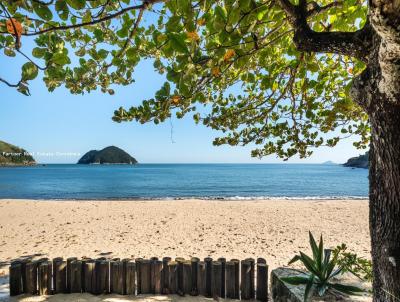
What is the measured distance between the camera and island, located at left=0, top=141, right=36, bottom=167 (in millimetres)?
162625

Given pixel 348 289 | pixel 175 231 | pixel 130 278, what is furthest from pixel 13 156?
pixel 348 289

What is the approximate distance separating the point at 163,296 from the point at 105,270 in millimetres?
1260

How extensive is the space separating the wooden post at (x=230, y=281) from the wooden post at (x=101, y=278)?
2.38 metres

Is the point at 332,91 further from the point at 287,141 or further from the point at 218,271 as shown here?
the point at 218,271

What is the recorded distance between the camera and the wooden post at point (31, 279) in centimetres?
545

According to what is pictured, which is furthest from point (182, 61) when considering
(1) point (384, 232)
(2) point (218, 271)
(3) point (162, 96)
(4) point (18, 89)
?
(2) point (218, 271)

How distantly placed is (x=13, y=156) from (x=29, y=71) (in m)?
205

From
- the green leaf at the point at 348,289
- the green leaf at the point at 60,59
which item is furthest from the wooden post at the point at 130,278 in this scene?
the green leaf at the point at 60,59

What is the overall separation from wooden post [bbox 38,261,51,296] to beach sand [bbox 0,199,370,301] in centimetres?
99

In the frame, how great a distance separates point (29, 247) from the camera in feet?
32.7

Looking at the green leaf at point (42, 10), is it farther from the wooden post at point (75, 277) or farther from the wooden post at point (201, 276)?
the wooden post at point (75, 277)

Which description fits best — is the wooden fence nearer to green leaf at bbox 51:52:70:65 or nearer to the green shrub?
the green shrub

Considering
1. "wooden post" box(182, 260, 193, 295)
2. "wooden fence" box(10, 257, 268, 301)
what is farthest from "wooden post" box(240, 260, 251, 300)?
"wooden post" box(182, 260, 193, 295)

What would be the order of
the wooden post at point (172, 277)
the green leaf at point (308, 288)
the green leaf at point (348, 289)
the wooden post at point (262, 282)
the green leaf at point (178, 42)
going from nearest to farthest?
the green leaf at point (178, 42) < the green leaf at point (308, 288) < the green leaf at point (348, 289) < the wooden post at point (262, 282) < the wooden post at point (172, 277)
